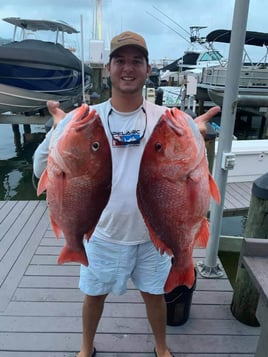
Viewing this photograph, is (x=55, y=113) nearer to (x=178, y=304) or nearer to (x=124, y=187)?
(x=124, y=187)

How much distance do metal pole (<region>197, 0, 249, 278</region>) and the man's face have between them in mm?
869

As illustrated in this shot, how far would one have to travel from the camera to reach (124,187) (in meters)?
1.49

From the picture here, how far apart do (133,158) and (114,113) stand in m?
0.23

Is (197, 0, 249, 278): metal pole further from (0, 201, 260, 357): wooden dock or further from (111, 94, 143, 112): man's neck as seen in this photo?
(111, 94, 143, 112): man's neck

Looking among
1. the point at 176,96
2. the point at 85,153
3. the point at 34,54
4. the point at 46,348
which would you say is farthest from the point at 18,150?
the point at 85,153

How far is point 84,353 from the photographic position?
1.90m

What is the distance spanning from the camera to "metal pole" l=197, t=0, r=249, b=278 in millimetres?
1988

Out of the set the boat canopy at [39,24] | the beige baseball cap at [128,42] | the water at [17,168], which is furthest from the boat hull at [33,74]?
the beige baseball cap at [128,42]

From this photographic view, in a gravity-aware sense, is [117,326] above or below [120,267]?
below

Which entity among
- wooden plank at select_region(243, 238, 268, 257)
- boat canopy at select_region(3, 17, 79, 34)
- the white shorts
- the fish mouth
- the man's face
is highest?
boat canopy at select_region(3, 17, 79, 34)

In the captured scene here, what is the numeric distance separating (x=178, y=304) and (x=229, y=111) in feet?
4.48

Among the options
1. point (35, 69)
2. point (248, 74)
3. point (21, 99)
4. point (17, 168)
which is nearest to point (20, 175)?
point (17, 168)

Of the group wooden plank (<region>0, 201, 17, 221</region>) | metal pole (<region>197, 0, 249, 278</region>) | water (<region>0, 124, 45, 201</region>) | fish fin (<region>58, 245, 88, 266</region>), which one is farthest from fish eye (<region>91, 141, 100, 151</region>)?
water (<region>0, 124, 45, 201</region>)

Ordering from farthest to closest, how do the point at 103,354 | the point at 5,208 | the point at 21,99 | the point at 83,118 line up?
the point at 21,99, the point at 5,208, the point at 103,354, the point at 83,118
